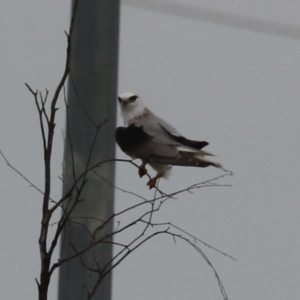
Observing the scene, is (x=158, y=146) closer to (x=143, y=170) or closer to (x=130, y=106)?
(x=143, y=170)

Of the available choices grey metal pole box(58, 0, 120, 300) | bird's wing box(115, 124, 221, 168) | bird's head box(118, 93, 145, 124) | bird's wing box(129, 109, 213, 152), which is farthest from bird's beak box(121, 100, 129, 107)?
grey metal pole box(58, 0, 120, 300)

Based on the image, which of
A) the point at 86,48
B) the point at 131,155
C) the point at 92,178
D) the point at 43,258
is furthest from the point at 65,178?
the point at 131,155

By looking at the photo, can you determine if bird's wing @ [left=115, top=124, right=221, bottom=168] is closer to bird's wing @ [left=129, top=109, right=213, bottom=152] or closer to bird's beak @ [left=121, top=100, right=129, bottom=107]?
bird's wing @ [left=129, top=109, right=213, bottom=152]

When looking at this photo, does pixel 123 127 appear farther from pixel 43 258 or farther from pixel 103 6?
pixel 43 258

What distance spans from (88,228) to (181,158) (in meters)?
0.66

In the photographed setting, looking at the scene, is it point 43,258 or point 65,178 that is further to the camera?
point 65,178

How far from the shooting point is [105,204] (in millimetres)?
2957

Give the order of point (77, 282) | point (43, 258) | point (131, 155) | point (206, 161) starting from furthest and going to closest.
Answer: point (131, 155) → point (206, 161) → point (77, 282) → point (43, 258)

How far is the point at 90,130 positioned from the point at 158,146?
0.76 meters

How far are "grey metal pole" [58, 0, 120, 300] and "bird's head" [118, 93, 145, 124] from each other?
1.04 m

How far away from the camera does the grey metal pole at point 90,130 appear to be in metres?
2.85

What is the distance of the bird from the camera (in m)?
3.47

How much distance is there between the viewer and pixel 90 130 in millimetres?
2928

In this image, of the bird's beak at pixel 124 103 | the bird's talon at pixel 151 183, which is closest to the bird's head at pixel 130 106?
the bird's beak at pixel 124 103
